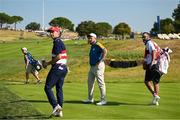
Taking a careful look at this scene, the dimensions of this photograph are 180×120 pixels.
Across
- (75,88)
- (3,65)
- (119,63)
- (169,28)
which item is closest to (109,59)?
(119,63)

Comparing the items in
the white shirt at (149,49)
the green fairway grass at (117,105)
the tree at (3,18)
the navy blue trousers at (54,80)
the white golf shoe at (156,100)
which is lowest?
the green fairway grass at (117,105)

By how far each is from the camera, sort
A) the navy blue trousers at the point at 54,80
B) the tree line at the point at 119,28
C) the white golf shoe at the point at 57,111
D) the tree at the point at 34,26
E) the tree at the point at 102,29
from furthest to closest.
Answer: the tree at the point at 34,26 → the tree at the point at 102,29 → the tree line at the point at 119,28 → the navy blue trousers at the point at 54,80 → the white golf shoe at the point at 57,111

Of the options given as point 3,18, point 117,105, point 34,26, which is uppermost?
point 3,18

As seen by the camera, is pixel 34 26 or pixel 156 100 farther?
pixel 34 26

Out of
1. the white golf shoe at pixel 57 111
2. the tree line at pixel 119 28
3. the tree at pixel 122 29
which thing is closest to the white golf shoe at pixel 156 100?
the white golf shoe at pixel 57 111

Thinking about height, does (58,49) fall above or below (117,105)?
above

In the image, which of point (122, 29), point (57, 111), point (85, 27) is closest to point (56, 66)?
point (57, 111)

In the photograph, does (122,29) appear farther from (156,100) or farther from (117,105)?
(117,105)

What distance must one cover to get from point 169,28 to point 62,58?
9011cm

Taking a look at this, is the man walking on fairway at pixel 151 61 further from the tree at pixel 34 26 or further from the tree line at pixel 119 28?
the tree at pixel 34 26

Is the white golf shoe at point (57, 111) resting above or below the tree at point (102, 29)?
below

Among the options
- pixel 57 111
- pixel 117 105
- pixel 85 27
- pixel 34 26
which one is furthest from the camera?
pixel 34 26

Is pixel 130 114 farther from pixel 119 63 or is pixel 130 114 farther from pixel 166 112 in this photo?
pixel 119 63

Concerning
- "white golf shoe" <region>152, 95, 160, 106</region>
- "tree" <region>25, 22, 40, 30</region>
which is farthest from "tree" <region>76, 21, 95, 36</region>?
"white golf shoe" <region>152, 95, 160, 106</region>
